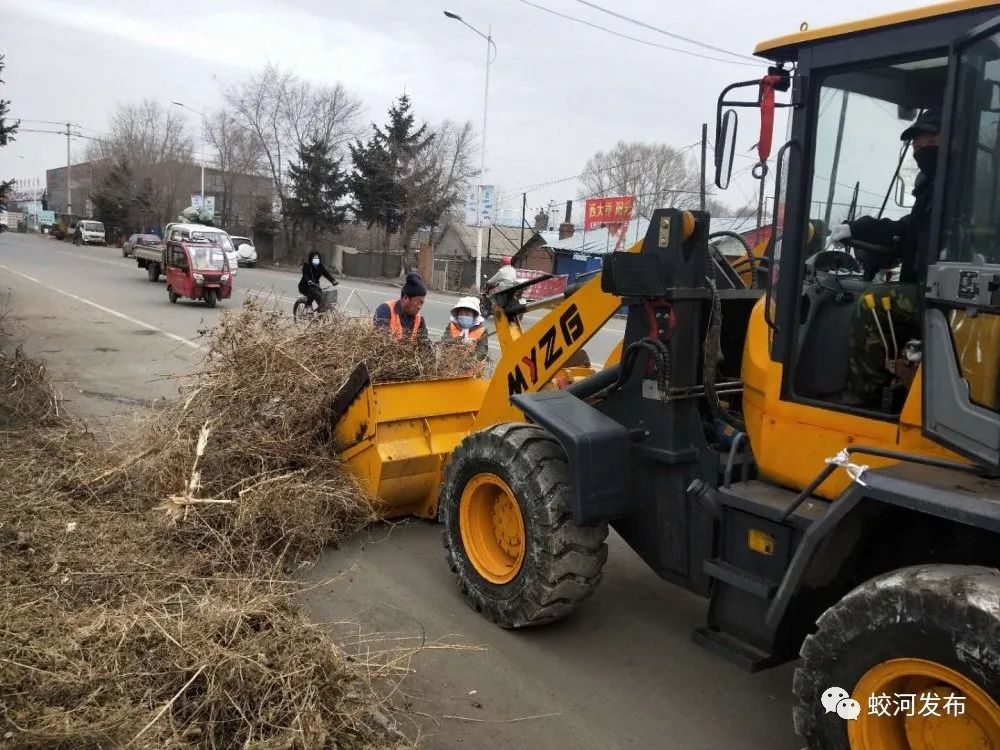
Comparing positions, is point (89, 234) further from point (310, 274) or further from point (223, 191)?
point (310, 274)

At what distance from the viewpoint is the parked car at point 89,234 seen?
5941 cm

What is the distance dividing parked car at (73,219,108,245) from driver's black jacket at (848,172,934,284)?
6516 cm

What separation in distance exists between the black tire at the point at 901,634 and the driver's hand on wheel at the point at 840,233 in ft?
4.18

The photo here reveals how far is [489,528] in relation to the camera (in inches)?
174

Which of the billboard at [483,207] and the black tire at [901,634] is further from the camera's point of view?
the billboard at [483,207]

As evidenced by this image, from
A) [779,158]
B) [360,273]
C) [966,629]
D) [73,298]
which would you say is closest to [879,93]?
[779,158]

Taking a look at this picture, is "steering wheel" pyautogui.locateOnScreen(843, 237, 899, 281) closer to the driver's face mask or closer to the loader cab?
the loader cab

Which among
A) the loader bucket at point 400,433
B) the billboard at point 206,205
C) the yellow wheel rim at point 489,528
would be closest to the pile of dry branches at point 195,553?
the loader bucket at point 400,433

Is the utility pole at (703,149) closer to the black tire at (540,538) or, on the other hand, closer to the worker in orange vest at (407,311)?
the black tire at (540,538)

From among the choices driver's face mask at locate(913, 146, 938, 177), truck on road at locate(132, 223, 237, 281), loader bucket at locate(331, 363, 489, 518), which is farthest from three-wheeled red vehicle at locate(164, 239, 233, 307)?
driver's face mask at locate(913, 146, 938, 177)

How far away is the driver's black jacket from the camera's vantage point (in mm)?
2754

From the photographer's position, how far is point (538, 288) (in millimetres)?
20656

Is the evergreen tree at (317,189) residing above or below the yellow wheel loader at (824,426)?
above

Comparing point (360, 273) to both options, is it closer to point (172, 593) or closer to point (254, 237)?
point (254, 237)
